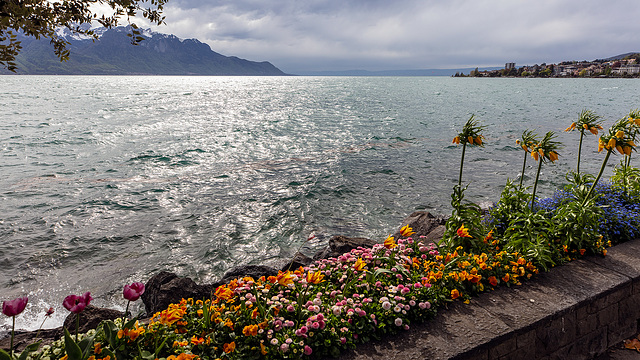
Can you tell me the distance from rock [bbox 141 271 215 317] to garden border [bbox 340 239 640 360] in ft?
9.75

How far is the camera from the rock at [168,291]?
4992 mm

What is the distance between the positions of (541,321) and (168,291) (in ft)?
15.1

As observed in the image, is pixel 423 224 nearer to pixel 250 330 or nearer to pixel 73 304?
pixel 250 330

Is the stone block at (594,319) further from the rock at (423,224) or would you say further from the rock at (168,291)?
the rock at (168,291)

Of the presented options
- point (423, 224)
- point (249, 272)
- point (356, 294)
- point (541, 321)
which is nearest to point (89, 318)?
point (249, 272)

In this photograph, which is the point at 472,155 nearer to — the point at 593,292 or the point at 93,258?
the point at 593,292

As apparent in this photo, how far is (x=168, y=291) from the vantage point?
508 cm

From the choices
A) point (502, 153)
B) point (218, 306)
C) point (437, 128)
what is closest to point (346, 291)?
point (218, 306)

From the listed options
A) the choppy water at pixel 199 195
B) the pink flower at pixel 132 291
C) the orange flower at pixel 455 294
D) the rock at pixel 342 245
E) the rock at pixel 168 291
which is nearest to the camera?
the pink flower at pixel 132 291

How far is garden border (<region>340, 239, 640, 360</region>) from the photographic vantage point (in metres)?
3.06

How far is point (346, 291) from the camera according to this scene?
3.69 metres

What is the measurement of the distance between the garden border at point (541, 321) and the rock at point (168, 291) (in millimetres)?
2973

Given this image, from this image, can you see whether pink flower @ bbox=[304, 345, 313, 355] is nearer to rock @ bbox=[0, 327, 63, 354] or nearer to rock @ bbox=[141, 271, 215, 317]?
rock @ bbox=[141, 271, 215, 317]

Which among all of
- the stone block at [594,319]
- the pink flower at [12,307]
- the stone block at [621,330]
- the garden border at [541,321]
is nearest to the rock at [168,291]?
the pink flower at [12,307]
